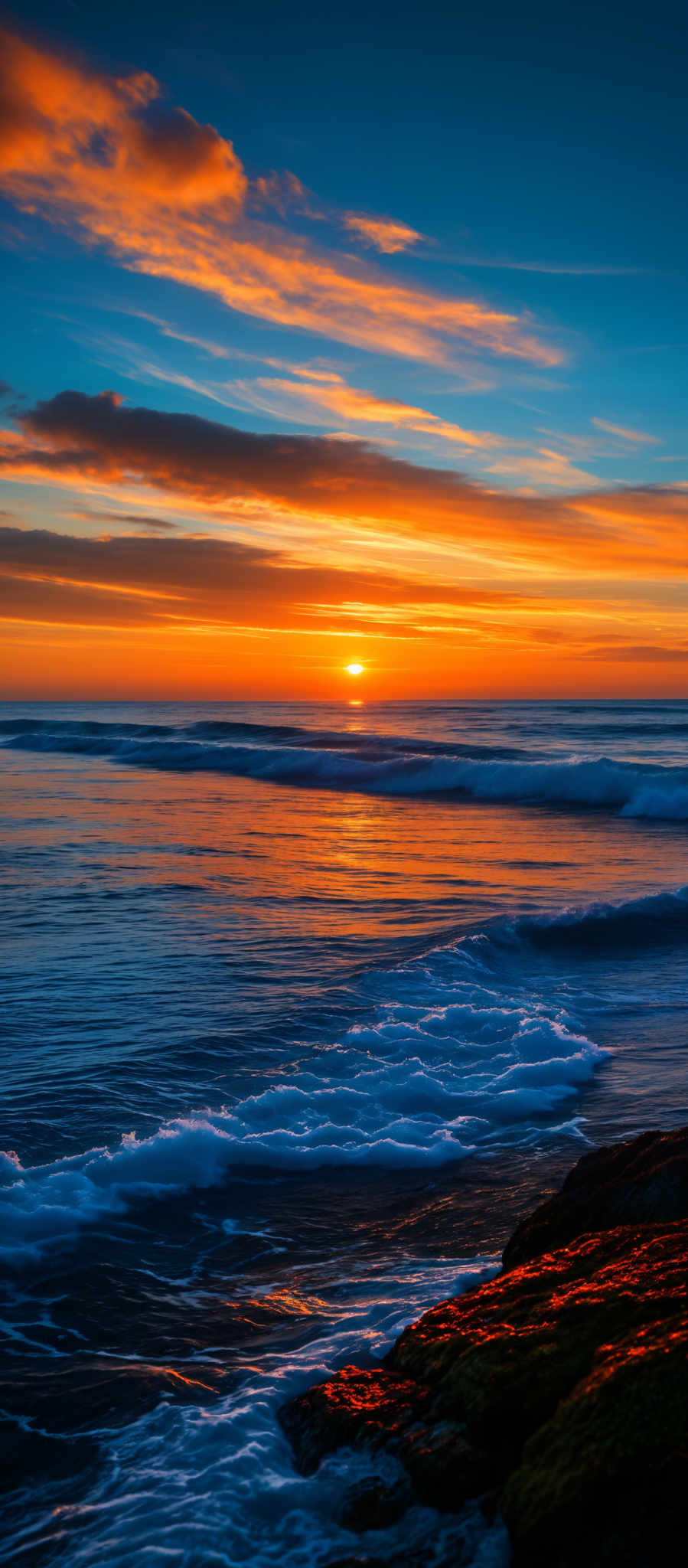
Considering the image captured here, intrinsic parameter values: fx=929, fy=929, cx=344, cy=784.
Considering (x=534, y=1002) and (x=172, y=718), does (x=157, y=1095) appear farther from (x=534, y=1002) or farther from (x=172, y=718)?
(x=172, y=718)

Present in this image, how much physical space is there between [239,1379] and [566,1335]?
1349mm

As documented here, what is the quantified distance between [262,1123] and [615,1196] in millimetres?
2639

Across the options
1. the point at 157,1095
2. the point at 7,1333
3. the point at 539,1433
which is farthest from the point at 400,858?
the point at 539,1433

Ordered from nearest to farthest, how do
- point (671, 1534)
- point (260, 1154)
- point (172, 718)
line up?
point (671, 1534), point (260, 1154), point (172, 718)

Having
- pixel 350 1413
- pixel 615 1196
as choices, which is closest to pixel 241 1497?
pixel 350 1413

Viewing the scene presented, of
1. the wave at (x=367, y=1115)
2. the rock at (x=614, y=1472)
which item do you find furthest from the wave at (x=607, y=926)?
the rock at (x=614, y=1472)

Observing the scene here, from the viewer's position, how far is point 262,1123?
562cm

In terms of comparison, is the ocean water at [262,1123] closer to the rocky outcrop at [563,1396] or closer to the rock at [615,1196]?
the rocky outcrop at [563,1396]

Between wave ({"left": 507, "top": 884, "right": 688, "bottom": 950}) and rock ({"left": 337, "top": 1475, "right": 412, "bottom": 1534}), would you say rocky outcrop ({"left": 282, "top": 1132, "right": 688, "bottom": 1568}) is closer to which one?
rock ({"left": 337, "top": 1475, "right": 412, "bottom": 1534})

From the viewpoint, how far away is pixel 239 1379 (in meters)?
3.32

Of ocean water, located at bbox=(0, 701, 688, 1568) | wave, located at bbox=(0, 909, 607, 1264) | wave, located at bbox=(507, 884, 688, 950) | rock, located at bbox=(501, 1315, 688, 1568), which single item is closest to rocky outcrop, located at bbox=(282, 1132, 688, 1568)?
rock, located at bbox=(501, 1315, 688, 1568)

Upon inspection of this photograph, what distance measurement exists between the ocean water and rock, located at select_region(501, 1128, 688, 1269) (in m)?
0.41

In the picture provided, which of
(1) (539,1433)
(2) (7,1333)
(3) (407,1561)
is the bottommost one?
(2) (7,1333)

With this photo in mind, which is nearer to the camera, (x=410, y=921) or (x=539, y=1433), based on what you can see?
(x=539, y=1433)
